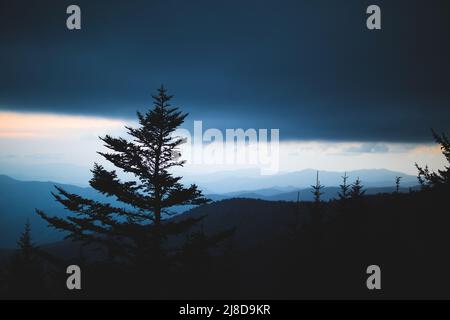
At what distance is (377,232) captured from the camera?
24578 millimetres

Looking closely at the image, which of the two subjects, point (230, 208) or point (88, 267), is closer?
point (88, 267)

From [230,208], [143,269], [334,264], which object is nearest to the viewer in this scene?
[143,269]

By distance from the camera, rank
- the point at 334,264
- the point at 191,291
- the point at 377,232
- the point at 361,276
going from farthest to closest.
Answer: the point at 377,232
the point at 334,264
the point at 361,276
the point at 191,291

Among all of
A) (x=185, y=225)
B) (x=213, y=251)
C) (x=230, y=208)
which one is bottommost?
(x=213, y=251)

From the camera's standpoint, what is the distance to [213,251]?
3044 inches

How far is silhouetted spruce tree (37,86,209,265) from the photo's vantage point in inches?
616

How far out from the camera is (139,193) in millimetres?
16156

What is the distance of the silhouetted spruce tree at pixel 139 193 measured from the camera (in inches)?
616

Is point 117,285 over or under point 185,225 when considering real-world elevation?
under
